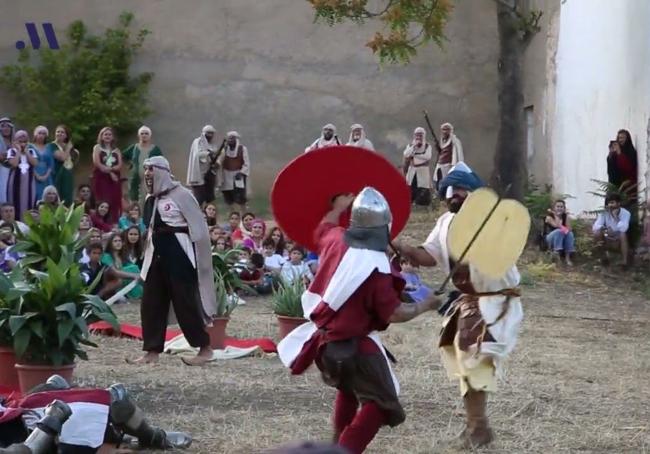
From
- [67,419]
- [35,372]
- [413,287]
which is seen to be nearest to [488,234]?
[67,419]

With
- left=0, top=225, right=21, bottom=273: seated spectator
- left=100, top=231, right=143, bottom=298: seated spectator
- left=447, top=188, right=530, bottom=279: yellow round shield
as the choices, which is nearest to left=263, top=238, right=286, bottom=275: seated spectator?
left=100, top=231, right=143, bottom=298: seated spectator

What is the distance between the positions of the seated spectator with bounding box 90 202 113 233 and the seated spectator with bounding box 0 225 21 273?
67.9 inches

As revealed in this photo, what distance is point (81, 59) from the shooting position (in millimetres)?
22781

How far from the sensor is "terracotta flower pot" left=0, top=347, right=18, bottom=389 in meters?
7.80

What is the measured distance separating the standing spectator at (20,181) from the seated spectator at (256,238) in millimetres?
2434

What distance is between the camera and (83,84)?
22.8 metres

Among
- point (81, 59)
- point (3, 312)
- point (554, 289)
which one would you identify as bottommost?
point (554, 289)

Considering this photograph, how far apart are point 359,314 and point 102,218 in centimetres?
966

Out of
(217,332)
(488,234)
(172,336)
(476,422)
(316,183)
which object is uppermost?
(316,183)

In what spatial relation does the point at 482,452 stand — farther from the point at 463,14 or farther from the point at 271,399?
the point at 463,14

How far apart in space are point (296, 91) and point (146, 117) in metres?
2.61

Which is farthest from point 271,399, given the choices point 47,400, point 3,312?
point 47,400

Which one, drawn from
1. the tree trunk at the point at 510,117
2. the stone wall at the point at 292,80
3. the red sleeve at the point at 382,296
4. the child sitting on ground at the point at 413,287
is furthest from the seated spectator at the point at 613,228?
the red sleeve at the point at 382,296

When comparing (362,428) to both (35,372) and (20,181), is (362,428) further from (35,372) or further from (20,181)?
(20,181)
